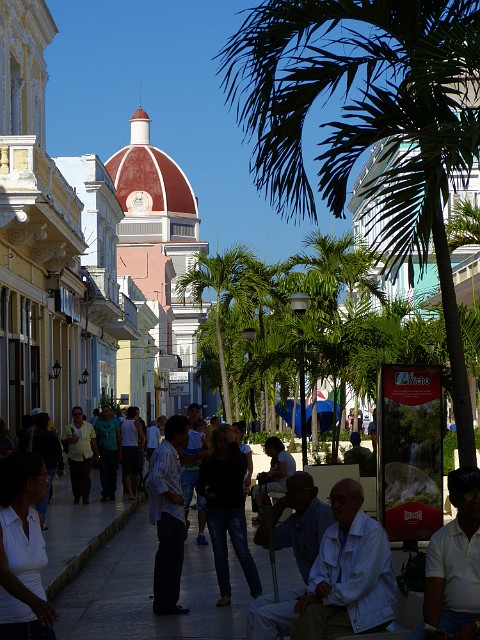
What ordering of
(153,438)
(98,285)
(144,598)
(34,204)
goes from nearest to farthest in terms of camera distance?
(144,598)
(34,204)
(153,438)
(98,285)

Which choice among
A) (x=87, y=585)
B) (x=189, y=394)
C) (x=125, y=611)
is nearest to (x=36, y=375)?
(x=87, y=585)

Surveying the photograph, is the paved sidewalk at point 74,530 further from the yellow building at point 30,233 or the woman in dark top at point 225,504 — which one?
the yellow building at point 30,233

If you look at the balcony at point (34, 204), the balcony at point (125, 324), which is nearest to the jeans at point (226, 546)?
the balcony at point (34, 204)

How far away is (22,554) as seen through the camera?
582cm

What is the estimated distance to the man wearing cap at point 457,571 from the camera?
6.43 metres

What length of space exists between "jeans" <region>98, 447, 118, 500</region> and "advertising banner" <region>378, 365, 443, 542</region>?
9.86 m

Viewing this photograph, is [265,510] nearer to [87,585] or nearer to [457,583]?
[457,583]

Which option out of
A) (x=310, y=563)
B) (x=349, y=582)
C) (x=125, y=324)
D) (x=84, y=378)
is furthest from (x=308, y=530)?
(x=125, y=324)

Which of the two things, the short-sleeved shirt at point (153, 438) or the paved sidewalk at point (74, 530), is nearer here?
the paved sidewalk at point (74, 530)

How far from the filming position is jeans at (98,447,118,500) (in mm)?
23078

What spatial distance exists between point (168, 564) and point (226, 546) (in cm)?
59

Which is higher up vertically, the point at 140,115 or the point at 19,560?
the point at 140,115

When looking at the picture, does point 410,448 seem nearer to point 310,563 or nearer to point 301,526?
point 310,563

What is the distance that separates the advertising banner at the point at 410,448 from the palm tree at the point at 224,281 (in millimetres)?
17823
